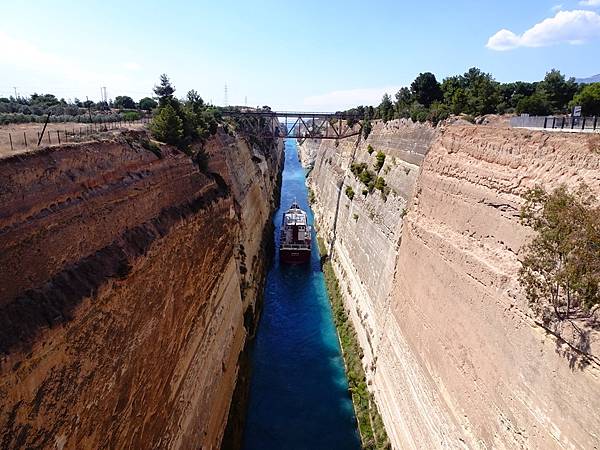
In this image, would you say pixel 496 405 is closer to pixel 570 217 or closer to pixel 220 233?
pixel 570 217

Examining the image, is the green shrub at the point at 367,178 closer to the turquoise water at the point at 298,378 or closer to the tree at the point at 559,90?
the turquoise water at the point at 298,378

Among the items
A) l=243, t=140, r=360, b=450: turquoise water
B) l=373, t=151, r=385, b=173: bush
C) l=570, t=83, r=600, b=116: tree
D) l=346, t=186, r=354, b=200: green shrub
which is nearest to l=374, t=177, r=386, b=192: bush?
l=373, t=151, r=385, b=173: bush

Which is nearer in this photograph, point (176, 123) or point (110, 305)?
point (110, 305)

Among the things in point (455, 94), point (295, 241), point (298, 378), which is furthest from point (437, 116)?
point (295, 241)

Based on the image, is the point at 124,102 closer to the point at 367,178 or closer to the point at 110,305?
the point at 367,178

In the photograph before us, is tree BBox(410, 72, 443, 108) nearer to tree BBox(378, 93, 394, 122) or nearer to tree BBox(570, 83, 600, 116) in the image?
tree BBox(378, 93, 394, 122)
